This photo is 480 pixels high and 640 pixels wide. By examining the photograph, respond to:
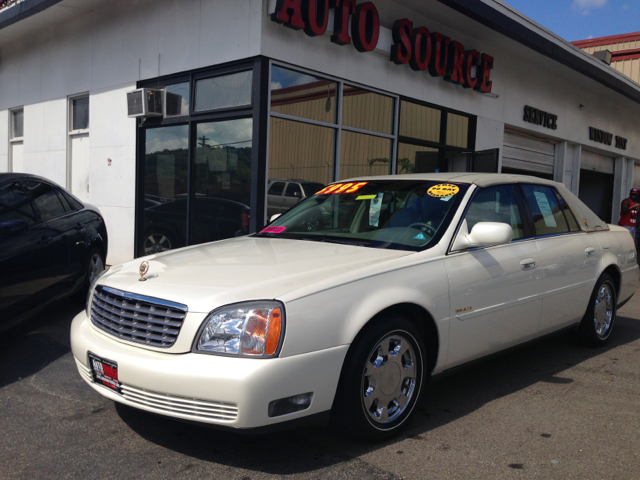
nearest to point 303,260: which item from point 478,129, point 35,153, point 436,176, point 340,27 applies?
point 436,176

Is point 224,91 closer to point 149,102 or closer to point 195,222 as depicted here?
point 149,102

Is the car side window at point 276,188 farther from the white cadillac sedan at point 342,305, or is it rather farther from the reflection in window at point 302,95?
the white cadillac sedan at point 342,305

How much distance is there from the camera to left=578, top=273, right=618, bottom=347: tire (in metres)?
5.10

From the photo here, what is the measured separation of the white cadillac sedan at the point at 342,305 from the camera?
2.73 meters

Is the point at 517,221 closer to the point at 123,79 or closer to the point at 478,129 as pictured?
the point at 123,79

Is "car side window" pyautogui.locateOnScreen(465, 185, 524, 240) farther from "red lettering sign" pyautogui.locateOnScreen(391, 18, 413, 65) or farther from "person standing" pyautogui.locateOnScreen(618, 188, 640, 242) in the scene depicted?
"person standing" pyautogui.locateOnScreen(618, 188, 640, 242)

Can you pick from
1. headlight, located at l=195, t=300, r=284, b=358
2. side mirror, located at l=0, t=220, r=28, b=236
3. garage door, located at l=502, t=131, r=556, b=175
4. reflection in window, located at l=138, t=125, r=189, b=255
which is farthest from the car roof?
garage door, located at l=502, t=131, r=556, b=175

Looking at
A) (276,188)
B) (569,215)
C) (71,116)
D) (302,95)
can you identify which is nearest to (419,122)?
(302,95)

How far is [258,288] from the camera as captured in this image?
2.87 m

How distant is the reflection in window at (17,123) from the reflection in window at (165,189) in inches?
201

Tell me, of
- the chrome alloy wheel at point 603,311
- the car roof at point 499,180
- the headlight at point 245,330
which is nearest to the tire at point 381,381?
the headlight at point 245,330

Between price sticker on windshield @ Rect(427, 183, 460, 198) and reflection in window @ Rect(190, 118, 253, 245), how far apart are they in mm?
4109

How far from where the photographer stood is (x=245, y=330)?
272cm

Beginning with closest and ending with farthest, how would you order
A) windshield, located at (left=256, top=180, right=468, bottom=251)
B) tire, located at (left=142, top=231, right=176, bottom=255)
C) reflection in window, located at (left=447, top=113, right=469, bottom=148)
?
windshield, located at (left=256, top=180, right=468, bottom=251)
tire, located at (left=142, top=231, right=176, bottom=255)
reflection in window, located at (left=447, top=113, right=469, bottom=148)
